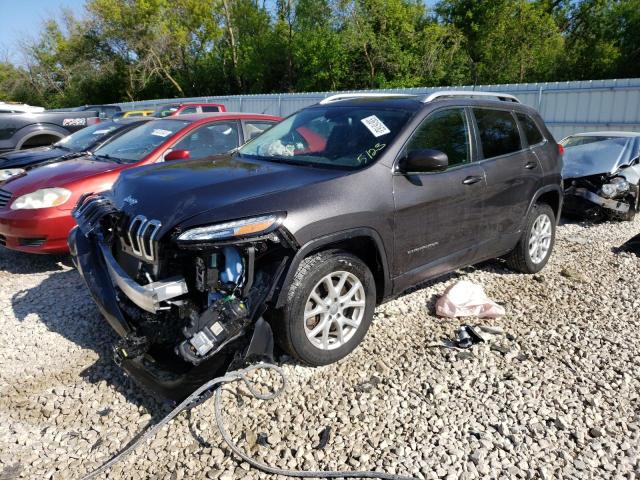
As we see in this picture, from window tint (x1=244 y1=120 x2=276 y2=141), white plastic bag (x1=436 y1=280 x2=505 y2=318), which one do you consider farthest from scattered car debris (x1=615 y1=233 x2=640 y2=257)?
window tint (x1=244 y1=120 x2=276 y2=141)

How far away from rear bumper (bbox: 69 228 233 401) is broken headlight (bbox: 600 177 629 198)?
22.6ft

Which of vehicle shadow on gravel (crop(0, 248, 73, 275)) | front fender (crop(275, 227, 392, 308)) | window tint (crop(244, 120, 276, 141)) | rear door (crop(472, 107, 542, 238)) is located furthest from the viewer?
window tint (crop(244, 120, 276, 141))

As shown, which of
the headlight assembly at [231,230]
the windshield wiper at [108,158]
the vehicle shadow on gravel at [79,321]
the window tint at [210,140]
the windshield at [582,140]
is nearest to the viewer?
the headlight assembly at [231,230]

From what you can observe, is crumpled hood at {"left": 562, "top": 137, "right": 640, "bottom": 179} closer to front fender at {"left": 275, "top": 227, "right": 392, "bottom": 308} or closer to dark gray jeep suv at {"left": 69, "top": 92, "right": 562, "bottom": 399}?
dark gray jeep suv at {"left": 69, "top": 92, "right": 562, "bottom": 399}

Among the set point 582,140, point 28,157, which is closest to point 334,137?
point 28,157

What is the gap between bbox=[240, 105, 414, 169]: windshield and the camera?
3.59 metres

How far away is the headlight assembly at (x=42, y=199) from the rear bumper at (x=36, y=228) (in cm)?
6

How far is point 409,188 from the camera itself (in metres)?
3.55

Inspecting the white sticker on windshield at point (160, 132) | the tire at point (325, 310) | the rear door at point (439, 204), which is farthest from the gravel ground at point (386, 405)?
the white sticker on windshield at point (160, 132)

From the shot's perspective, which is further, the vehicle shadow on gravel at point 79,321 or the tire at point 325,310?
the vehicle shadow on gravel at point 79,321

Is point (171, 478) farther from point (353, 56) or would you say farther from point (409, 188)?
point (353, 56)

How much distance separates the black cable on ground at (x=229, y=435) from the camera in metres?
2.43

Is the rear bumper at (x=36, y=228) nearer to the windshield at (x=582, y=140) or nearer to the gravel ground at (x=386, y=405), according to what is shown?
the gravel ground at (x=386, y=405)

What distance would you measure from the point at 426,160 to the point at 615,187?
221 inches
